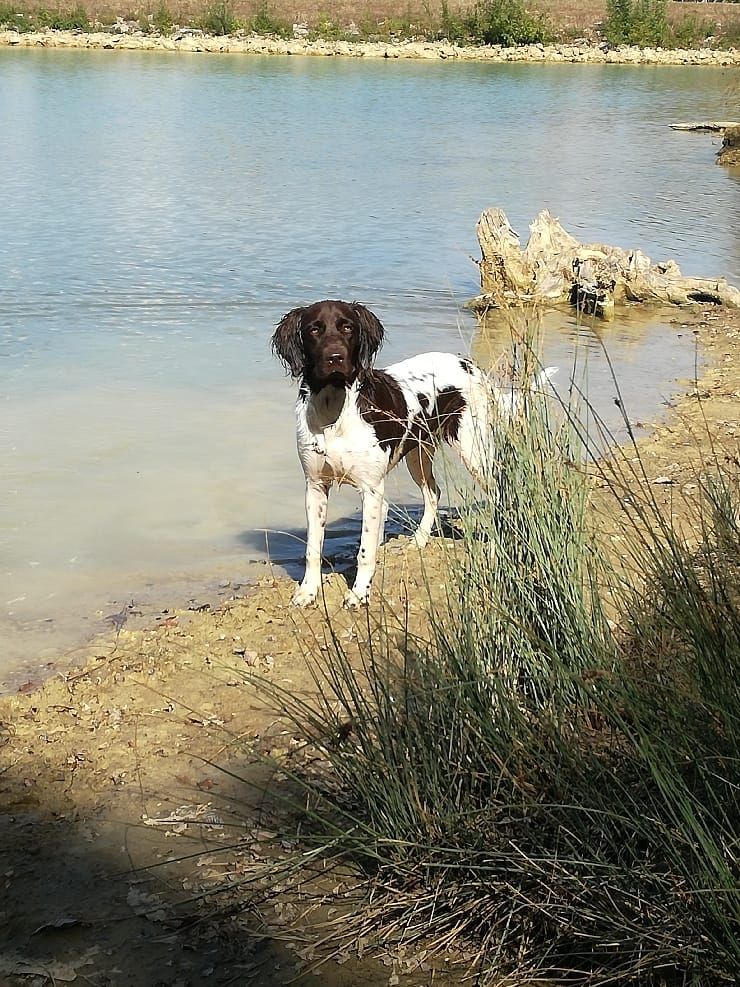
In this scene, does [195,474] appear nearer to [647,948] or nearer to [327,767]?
[327,767]

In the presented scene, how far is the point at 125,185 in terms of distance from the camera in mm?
21094

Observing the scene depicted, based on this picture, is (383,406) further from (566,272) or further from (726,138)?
(726,138)

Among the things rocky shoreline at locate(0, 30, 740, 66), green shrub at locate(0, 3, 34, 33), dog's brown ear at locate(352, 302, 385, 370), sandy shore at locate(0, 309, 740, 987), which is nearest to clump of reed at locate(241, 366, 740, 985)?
sandy shore at locate(0, 309, 740, 987)

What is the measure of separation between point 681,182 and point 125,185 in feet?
34.7

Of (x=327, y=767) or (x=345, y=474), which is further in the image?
(x=345, y=474)

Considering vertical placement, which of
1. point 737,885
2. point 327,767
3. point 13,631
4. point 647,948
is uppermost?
point 737,885

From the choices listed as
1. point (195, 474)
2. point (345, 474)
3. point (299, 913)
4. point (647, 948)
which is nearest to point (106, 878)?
point (299, 913)

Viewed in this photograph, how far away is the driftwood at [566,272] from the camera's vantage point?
14023mm

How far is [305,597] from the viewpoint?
619 centimetres

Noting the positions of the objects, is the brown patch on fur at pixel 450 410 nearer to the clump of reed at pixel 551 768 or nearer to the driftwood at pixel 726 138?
the clump of reed at pixel 551 768

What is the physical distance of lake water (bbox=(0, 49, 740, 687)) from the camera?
7633 millimetres

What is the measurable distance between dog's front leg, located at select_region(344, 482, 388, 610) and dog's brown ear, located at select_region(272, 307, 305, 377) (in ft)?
2.37

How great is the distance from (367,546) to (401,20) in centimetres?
6346

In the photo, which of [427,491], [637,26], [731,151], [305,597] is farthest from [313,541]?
[637,26]
